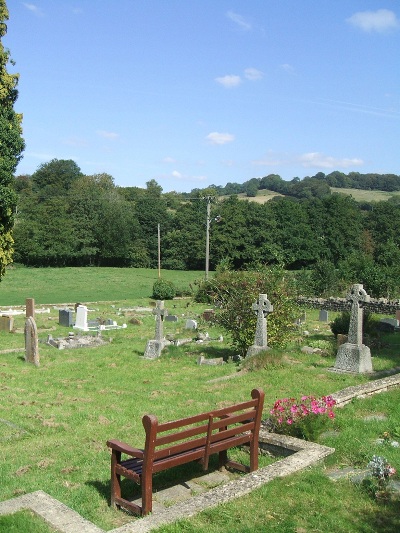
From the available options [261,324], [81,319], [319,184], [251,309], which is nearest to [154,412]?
[261,324]

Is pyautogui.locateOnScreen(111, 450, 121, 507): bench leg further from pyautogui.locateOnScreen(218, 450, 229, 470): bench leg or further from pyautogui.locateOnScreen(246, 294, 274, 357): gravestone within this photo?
pyautogui.locateOnScreen(246, 294, 274, 357): gravestone

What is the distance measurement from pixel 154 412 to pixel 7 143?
1747 centimetres

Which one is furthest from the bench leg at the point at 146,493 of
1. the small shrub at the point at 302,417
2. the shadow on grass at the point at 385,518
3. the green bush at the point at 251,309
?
the green bush at the point at 251,309

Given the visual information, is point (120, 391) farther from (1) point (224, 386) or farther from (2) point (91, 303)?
(2) point (91, 303)

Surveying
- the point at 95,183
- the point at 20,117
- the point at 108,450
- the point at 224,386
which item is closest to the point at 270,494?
the point at 108,450

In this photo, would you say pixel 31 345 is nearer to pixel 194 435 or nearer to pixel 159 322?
pixel 159 322

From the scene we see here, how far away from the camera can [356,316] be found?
539 inches

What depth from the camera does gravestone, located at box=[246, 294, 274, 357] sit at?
15.4 meters

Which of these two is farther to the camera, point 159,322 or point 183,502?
point 159,322

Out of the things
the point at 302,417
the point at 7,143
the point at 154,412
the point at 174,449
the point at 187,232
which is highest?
the point at 7,143

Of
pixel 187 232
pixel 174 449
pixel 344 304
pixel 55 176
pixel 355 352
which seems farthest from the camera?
pixel 55 176

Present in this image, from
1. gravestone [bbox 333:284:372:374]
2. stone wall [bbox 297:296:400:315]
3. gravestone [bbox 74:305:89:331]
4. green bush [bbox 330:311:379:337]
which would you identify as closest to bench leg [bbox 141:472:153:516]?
gravestone [bbox 333:284:372:374]

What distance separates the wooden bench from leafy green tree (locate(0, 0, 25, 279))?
1923 centimetres

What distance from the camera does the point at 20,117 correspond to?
81.8 feet
